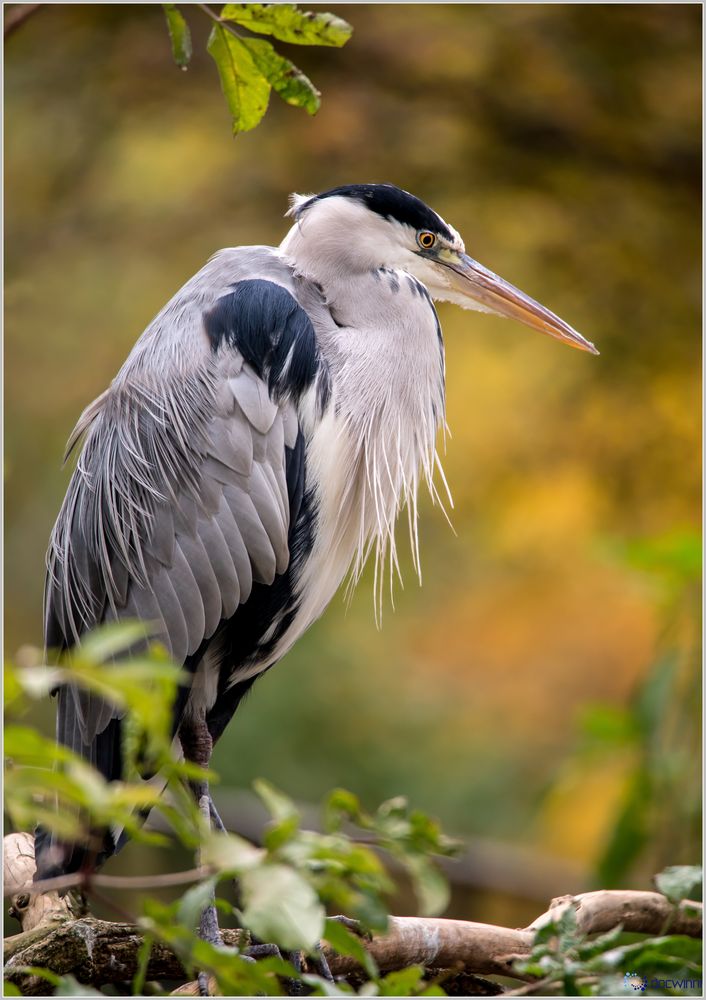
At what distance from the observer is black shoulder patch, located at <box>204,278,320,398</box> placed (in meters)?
1.93

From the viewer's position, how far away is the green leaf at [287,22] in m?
1.30

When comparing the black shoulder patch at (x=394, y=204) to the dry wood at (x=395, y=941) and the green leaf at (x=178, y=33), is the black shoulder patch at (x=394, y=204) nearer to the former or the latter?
the green leaf at (x=178, y=33)

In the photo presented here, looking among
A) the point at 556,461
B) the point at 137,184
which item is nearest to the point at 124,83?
the point at 137,184

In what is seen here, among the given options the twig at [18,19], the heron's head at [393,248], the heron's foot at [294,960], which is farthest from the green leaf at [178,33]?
the heron's foot at [294,960]

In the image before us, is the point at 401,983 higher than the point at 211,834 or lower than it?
lower

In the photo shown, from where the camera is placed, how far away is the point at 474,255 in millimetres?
4578

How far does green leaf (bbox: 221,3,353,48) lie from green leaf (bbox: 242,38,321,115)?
19 mm

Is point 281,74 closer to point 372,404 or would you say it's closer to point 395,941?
point 372,404

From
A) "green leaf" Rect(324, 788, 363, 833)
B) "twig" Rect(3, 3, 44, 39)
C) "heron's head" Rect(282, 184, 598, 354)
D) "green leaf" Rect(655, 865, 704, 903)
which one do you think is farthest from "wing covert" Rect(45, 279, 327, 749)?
"green leaf" Rect(324, 788, 363, 833)

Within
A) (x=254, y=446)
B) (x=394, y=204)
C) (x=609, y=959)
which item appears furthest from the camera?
(x=394, y=204)

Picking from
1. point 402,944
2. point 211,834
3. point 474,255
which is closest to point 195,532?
point 402,944

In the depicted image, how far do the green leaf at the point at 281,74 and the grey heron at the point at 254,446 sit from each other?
506 millimetres

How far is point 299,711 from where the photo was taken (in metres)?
4.48

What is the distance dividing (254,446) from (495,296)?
23.1 inches
